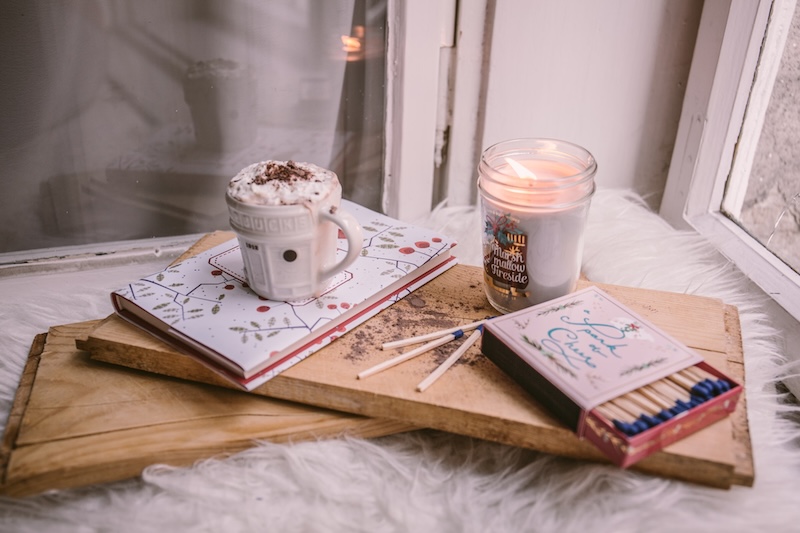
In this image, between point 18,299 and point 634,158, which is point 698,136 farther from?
point 18,299

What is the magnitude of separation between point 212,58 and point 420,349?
1.53 ft

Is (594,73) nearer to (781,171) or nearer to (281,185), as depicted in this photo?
(781,171)

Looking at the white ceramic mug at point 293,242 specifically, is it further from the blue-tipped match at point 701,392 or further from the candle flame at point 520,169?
the blue-tipped match at point 701,392

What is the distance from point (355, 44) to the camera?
2.81 feet

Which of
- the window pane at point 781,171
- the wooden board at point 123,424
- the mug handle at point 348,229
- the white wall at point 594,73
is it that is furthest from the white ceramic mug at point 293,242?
the window pane at point 781,171

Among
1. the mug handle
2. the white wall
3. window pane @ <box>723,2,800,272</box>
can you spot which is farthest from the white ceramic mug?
window pane @ <box>723,2,800,272</box>

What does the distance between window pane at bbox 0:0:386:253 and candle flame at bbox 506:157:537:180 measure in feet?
1.08

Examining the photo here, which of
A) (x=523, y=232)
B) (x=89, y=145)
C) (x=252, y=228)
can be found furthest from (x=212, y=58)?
(x=523, y=232)

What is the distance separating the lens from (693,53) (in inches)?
35.7

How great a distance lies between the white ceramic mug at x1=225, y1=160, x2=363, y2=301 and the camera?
556 millimetres

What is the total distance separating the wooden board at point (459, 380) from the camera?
488mm

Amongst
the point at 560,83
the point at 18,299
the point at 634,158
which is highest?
the point at 560,83

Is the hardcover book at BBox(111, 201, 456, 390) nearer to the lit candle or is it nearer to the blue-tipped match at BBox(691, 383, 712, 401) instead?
the lit candle

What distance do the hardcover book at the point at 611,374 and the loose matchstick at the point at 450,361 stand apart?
0.08 feet
